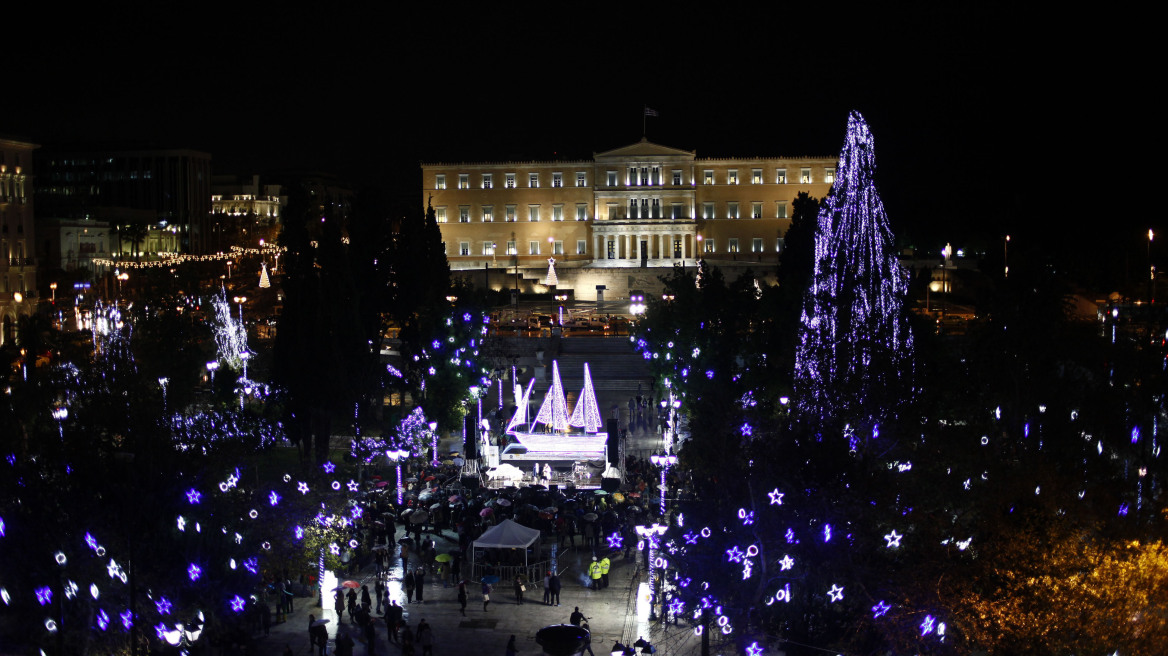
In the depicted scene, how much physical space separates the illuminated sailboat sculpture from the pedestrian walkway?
7349 millimetres

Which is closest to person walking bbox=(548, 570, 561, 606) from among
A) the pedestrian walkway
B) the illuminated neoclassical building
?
the pedestrian walkway

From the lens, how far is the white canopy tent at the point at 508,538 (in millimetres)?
19672

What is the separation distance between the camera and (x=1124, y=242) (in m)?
41.2

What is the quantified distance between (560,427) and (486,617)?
38.2ft

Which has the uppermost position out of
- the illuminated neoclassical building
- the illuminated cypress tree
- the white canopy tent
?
the illuminated neoclassical building

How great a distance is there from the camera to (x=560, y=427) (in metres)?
29.8

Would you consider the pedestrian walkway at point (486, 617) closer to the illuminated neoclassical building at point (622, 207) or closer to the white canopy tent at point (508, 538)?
the white canopy tent at point (508, 538)

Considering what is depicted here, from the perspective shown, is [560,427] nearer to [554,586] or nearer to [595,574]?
[595,574]

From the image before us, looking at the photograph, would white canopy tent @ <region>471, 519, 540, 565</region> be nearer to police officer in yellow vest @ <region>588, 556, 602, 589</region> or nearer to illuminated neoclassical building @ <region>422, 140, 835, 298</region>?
police officer in yellow vest @ <region>588, 556, 602, 589</region>

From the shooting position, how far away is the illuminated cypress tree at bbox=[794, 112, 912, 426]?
864 inches

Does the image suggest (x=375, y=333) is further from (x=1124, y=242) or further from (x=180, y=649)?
(x=1124, y=242)

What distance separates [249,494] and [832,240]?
503 inches

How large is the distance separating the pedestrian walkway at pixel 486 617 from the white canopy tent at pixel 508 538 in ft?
2.75

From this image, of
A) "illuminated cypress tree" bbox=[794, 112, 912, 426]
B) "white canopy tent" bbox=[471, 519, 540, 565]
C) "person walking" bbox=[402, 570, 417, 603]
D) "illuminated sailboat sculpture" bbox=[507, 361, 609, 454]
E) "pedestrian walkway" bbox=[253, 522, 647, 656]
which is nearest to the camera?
"pedestrian walkway" bbox=[253, 522, 647, 656]
